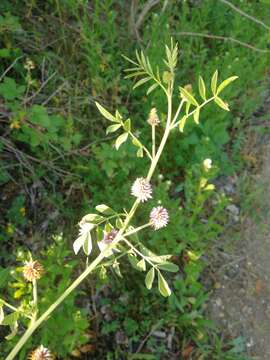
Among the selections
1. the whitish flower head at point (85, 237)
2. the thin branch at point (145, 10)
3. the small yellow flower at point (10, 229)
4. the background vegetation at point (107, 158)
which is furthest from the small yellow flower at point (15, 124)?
the whitish flower head at point (85, 237)

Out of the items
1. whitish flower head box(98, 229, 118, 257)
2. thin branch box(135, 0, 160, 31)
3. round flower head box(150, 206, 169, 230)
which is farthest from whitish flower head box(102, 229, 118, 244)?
thin branch box(135, 0, 160, 31)

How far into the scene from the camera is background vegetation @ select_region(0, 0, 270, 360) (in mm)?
2291

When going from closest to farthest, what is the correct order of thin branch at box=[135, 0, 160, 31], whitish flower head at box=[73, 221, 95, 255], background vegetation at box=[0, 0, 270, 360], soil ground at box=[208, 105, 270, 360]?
whitish flower head at box=[73, 221, 95, 255]
background vegetation at box=[0, 0, 270, 360]
soil ground at box=[208, 105, 270, 360]
thin branch at box=[135, 0, 160, 31]

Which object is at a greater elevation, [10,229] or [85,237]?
[85,237]

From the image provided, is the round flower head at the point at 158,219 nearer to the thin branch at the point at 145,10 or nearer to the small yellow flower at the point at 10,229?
the small yellow flower at the point at 10,229

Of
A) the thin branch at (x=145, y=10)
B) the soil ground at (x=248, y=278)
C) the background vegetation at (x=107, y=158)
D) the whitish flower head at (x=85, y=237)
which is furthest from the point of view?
the thin branch at (x=145, y=10)

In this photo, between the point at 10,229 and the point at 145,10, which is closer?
the point at 10,229

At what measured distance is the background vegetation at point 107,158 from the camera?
2.29 metres

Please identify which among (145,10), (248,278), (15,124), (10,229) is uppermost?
(145,10)

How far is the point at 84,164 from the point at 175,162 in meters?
0.55

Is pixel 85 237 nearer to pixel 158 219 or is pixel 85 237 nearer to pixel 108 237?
pixel 108 237

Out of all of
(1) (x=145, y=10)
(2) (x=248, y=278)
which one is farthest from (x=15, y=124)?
(2) (x=248, y=278)

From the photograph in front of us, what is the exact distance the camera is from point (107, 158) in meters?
2.51

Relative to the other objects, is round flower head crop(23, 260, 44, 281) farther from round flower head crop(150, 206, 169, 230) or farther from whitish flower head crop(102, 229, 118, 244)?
round flower head crop(150, 206, 169, 230)
